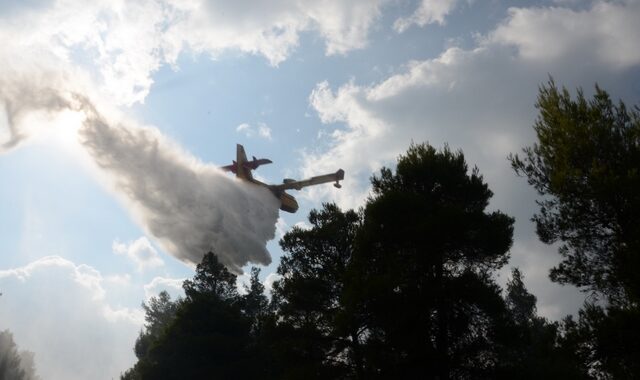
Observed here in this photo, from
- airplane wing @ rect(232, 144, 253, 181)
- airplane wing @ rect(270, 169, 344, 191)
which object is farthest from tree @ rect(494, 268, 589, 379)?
airplane wing @ rect(232, 144, 253, 181)

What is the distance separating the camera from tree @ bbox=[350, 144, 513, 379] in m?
14.2

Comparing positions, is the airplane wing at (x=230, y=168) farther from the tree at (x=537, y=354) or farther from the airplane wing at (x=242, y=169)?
the tree at (x=537, y=354)

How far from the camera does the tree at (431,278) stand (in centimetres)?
1423

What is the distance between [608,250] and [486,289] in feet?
11.7

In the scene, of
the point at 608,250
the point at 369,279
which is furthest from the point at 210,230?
the point at 608,250

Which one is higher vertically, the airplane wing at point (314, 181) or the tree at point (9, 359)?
the airplane wing at point (314, 181)

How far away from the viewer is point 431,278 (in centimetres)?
1500

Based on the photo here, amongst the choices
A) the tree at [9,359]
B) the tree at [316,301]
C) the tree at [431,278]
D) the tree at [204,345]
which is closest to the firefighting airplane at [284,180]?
the tree at [204,345]

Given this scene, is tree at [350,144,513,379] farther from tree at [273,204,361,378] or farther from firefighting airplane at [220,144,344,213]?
firefighting airplane at [220,144,344,213]

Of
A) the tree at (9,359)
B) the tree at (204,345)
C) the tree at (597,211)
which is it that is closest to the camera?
the tree at (597,211)

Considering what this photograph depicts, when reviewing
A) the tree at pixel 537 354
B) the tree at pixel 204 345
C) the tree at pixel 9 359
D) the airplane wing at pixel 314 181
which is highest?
the airplane wing at pixel 314 181

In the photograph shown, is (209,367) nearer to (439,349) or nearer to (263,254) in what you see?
(439,349)

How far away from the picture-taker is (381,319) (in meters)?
14.6

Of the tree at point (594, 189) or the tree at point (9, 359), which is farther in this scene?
the tree at point (9, 359)
